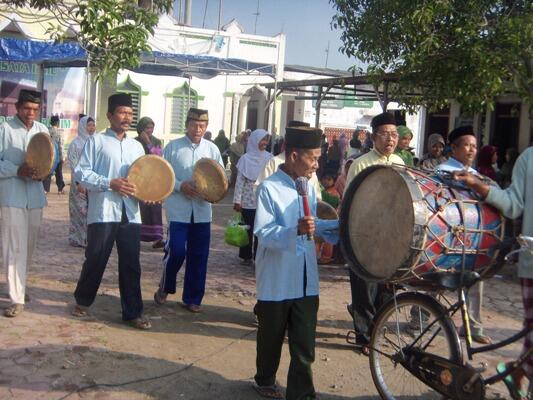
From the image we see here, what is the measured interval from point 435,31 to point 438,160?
1601 millimetres

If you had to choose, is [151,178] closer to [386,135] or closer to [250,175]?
[386,135]

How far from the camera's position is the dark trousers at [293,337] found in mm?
4062

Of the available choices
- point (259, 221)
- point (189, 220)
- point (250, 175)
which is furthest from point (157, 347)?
point (250, 175)

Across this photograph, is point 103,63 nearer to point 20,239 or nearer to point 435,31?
point 20,239

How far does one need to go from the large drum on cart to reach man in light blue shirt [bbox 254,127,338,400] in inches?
12.7

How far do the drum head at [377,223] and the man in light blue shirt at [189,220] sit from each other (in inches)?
90.3

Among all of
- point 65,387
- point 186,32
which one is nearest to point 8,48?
point 186,32

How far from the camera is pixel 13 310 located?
18.8ft

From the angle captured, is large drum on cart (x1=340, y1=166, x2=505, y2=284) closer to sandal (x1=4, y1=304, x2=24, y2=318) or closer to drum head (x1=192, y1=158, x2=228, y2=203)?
drum head (x1=192, y1=158, x2=228, y2=203)

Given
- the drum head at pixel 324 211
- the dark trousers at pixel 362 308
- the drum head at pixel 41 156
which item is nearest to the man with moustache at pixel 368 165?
the dark trousers at pixel 362 308

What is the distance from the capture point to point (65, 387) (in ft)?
14.5

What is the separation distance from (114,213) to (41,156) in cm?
79

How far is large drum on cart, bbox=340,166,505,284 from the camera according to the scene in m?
3.70

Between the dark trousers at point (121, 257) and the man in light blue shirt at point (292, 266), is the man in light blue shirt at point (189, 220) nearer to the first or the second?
the dark trousers at point (121, 257)
